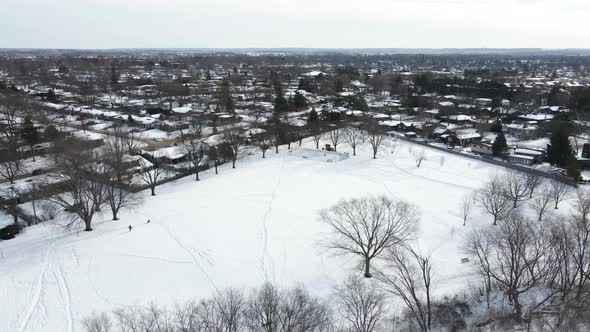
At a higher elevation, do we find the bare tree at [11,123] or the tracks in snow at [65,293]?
the bare tree at [11,123]

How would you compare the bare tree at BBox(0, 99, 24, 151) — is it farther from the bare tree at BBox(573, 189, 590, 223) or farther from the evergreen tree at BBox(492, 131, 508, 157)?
the evergreen tree at BBox(492, 131, 508, 157)

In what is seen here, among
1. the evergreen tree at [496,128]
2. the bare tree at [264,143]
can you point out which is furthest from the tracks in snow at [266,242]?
the evergreen tree at [496,128]

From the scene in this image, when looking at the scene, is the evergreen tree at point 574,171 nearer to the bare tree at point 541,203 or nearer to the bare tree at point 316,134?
the bare tree at point 541,203

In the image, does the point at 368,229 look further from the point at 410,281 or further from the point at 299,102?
the point at 299,102

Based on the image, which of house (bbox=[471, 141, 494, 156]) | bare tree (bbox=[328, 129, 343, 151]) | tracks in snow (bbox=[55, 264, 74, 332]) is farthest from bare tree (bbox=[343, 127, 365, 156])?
tracks in snow (bbox=[55, 264, 74, 332])

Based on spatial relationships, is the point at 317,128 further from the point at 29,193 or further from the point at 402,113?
the point at 29,193

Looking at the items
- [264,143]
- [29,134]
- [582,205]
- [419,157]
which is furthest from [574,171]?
[29,134]

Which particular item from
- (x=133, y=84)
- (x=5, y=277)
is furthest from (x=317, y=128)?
A: (x=133, y=84)
